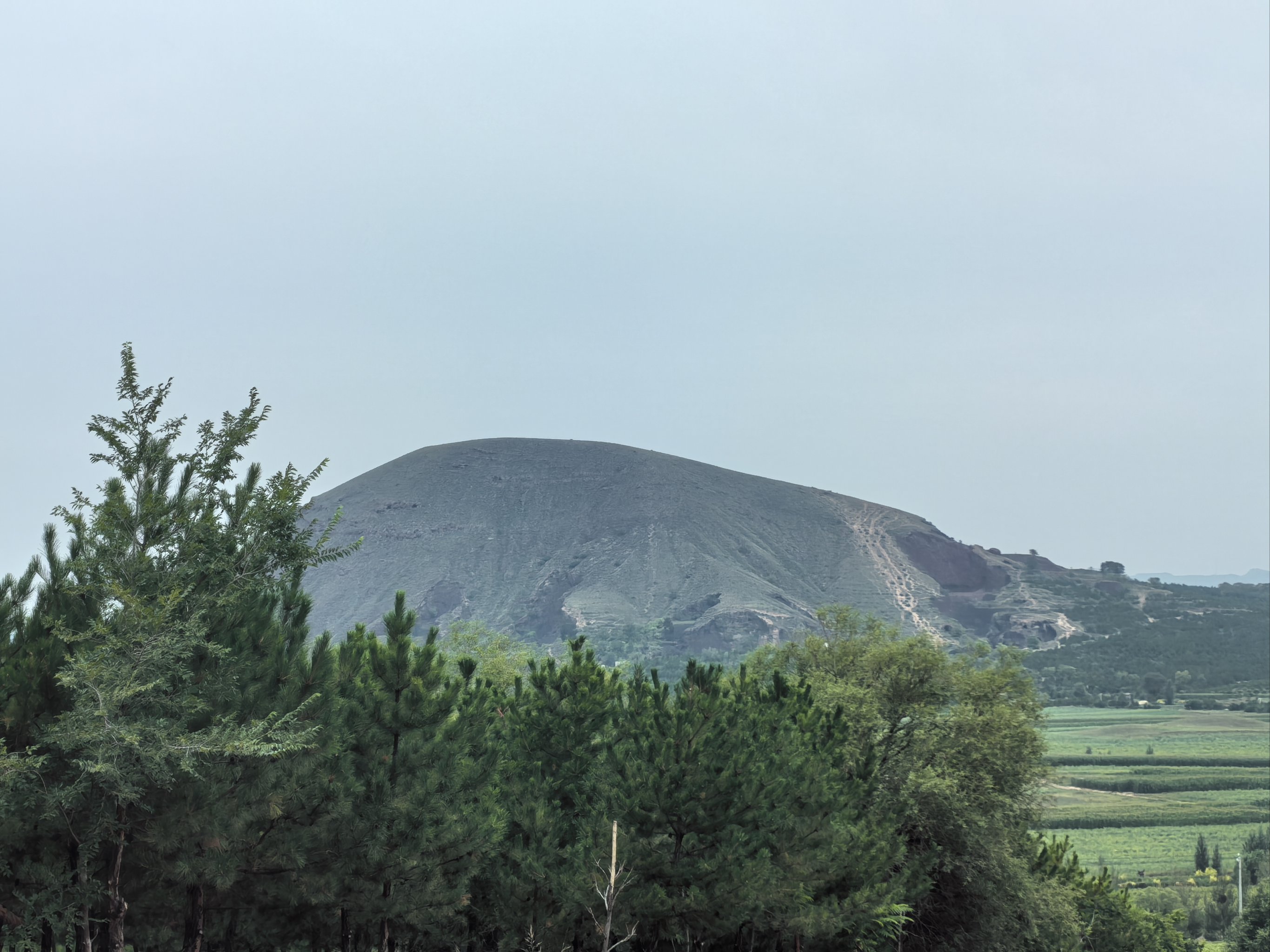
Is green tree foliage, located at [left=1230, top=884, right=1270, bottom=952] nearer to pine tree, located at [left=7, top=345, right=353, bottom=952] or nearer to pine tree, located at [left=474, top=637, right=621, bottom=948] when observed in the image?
pine tree, located at [left=474, top=637, right=621, bottom=948]

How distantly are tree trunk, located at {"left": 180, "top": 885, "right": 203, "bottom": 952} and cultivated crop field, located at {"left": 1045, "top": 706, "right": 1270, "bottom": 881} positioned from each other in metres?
106

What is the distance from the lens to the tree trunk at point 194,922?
16.9 metres

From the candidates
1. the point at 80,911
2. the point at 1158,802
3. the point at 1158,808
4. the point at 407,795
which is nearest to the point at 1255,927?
the point at 407,795

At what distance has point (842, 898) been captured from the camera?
26.1m

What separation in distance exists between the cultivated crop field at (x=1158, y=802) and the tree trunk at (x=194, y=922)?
106104 mm

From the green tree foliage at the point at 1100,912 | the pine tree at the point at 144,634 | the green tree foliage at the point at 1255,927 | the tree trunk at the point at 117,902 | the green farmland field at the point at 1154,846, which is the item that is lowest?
the green farmland field at the point at 1154,846

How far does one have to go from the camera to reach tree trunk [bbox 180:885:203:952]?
1688 centimetres

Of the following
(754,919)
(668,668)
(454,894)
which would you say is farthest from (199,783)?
(668,668)

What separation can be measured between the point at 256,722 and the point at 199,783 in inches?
70.9

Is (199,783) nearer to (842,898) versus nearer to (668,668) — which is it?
(842,898)

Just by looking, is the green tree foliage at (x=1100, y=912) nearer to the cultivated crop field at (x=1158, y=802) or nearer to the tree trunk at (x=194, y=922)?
the tree trunk at (x=194, y=922)

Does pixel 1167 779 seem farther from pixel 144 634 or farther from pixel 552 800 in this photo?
pixel 144 634

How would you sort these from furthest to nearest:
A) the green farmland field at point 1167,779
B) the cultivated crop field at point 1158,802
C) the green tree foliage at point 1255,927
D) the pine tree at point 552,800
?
the green farmland field at point 1167,779
the cultivated crop field at point 1158,802
the green tree foliage at point 1255,927
the pine tree at point 552,800

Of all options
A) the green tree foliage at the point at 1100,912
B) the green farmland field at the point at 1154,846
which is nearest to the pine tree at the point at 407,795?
the green tree foliage at the point at 1100,912
